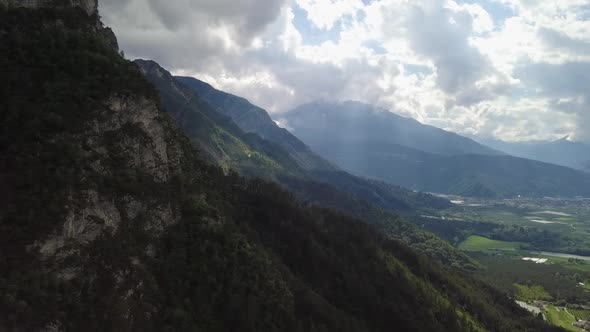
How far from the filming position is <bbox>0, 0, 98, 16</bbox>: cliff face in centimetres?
7852

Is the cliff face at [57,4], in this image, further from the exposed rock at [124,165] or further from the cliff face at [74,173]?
the exposed rock at [124,165]

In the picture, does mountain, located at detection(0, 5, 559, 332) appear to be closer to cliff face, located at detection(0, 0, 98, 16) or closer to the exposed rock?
the exposed rock

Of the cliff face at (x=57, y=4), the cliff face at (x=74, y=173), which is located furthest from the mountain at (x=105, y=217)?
the cliff face at (x=57, y=4)

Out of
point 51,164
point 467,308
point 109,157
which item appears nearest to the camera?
point 51,164

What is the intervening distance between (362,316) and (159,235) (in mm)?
71315

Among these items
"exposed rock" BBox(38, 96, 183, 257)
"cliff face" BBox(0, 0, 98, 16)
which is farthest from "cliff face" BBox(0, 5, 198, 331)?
"cliff face" BBox(0, 0, 98, 16)

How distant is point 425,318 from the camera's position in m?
137

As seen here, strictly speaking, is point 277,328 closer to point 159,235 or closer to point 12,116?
point 159,235

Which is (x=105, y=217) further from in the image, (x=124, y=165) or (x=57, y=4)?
(x=57, y=4)

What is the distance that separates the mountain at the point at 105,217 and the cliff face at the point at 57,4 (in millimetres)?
2277

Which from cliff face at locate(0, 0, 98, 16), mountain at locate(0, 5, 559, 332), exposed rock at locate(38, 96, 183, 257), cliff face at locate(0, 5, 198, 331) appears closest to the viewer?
cliff face at locate(0, 5, 198, 331)

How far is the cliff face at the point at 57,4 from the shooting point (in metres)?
78.5

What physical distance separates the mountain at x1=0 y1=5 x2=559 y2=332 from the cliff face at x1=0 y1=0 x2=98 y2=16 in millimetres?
2277

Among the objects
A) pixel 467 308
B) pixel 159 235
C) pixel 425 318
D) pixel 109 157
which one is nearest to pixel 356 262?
pixel 425 318
